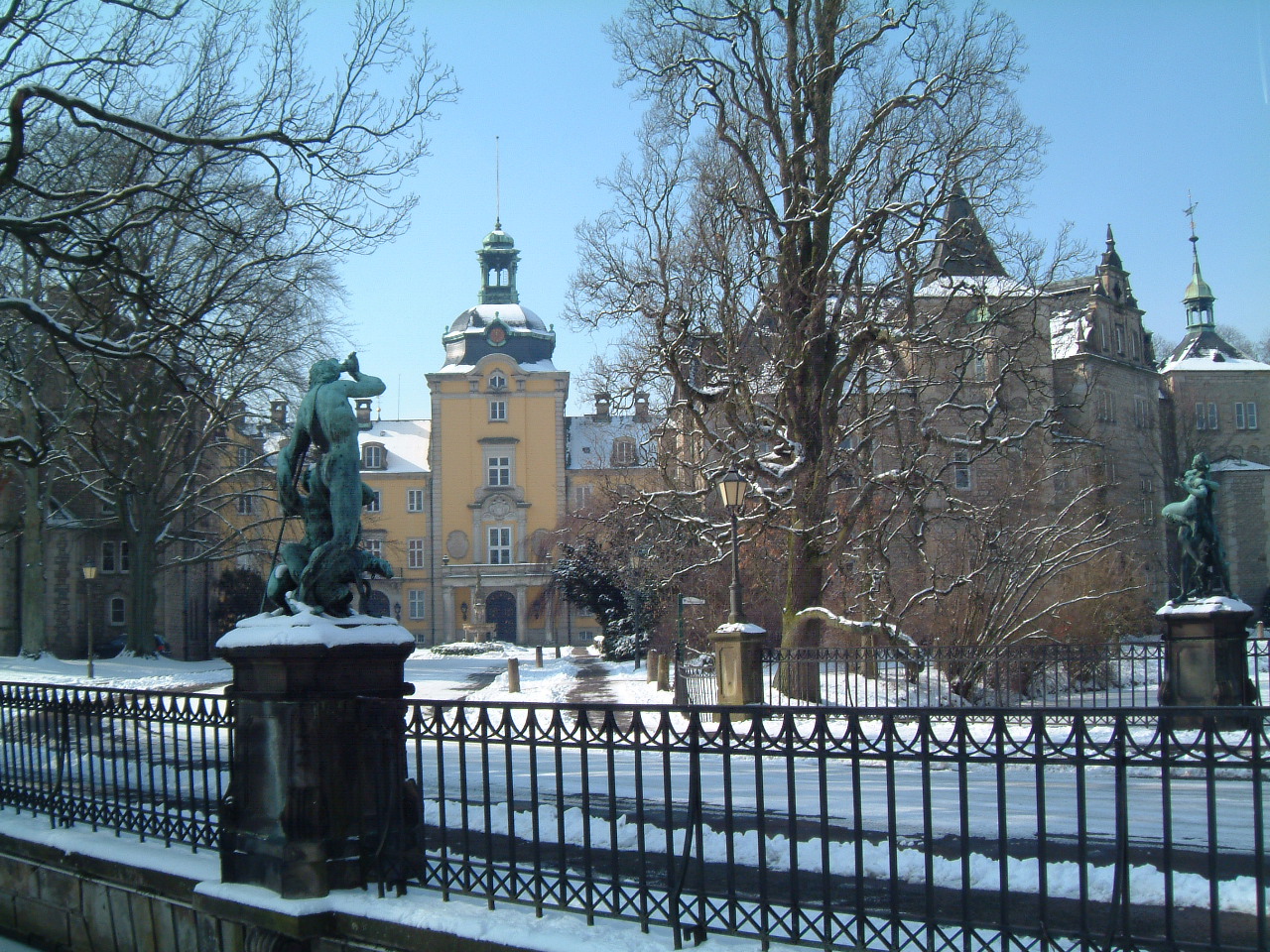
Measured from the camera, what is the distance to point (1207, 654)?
13359mm

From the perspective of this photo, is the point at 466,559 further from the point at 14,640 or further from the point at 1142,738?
the point at 1142,738

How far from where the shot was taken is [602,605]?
4188cm

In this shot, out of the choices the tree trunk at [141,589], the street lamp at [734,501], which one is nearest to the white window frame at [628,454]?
the street lamp at [734,501]

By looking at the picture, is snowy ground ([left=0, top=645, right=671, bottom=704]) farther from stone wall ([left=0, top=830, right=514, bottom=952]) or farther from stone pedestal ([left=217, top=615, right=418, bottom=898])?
stone pedestal ([left=217, top=615, right=418, bottom=898])

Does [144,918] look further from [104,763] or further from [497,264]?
[497,264]

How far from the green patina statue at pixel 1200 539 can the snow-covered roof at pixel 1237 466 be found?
49486mm

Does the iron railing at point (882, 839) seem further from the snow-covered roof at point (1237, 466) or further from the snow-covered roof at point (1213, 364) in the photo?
the snow-covered roof at point (1213, 364)

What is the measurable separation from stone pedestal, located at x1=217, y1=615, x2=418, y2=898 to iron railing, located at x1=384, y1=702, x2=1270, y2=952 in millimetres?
236

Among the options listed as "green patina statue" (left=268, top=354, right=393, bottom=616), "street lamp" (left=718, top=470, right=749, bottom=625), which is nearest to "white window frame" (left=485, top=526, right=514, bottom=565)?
"street lamp" (left=718, top=470, right=749, bottom=625)

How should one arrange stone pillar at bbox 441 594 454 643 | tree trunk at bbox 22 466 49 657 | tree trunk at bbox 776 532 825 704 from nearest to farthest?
1. tree trunk at bbox 776 532 825 704
2. tree trunk at bbox 22 466 49 657
3. stone pillar at bbox 441 594 454 643

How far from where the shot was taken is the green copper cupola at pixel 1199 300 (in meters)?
65.4

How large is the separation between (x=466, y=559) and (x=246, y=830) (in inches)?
2320

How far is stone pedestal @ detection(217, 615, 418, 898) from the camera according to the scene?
20.0ft

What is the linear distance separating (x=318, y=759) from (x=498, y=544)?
59213 millimetres
